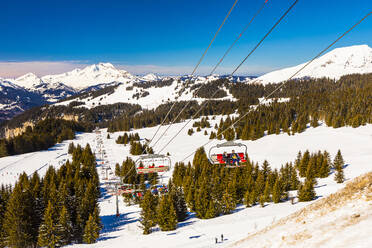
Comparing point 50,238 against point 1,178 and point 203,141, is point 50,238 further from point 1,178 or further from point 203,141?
point 203,141

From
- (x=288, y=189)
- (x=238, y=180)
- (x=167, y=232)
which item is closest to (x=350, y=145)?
(x=288, y=189)

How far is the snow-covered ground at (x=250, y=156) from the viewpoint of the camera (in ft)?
101

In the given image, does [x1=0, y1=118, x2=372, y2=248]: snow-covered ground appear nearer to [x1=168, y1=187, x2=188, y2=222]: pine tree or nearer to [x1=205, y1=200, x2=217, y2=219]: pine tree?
[x1=205, y1=200, x2=217, y2=219]: pine tree

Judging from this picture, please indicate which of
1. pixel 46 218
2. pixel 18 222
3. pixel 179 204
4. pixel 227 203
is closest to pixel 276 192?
pixel 227 203

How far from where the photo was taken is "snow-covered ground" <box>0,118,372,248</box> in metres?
30.9

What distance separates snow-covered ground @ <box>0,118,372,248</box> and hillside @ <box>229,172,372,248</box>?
1842 centimetres

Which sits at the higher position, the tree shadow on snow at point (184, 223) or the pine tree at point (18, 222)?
the pine tree at point (18, 222)

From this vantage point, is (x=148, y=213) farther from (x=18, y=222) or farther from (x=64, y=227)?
(x=18, y=222)

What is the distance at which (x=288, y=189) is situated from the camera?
51.4 metres

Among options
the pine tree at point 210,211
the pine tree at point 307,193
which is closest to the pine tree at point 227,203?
the pine tree at point 210,211

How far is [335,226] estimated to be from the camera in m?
6.90

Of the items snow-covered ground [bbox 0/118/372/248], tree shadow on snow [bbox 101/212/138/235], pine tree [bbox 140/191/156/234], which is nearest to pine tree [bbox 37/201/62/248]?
snow-covered ground [bbox 0/118/372/248]

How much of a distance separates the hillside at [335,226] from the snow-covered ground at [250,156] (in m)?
18.4

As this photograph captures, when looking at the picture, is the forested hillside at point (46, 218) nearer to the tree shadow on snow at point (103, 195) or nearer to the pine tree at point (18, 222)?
the pine tree at point (18, 222)
